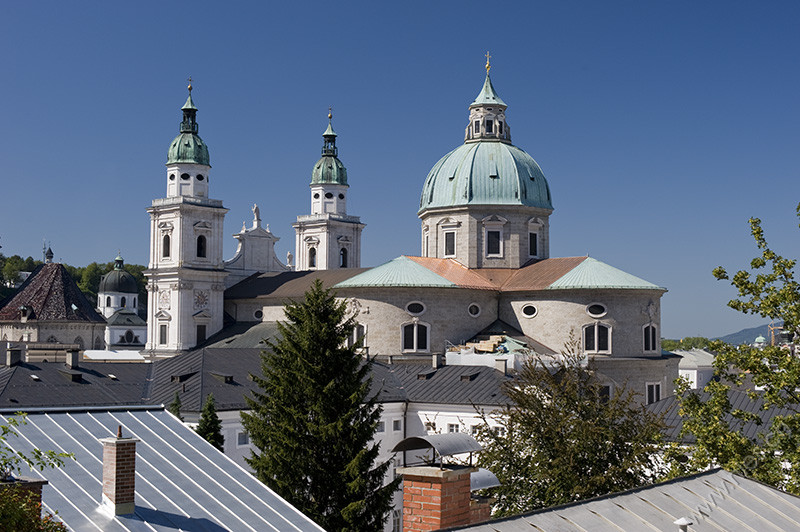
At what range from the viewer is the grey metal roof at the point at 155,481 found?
15.2 metres

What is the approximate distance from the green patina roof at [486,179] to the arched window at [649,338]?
37.4 ft

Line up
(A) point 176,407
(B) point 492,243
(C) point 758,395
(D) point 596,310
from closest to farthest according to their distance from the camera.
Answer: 1. (C) point 758,395
2. (A) point 176,407
3. (D) point 596,310
4. (B) point 492,243

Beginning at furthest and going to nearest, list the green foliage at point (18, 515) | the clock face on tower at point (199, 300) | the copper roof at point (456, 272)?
the clock face on tower at point (199, 300) < the copper roof at point (456, 272) < the green foliage at point (18, 515)

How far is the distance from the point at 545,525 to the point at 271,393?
537 inches

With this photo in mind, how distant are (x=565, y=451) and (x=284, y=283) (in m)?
54.1

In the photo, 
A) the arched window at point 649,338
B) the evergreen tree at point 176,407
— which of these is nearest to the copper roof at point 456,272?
the arched window at point 649,338

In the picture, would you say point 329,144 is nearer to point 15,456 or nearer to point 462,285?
point 462,285

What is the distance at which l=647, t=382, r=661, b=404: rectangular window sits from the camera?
177 ft

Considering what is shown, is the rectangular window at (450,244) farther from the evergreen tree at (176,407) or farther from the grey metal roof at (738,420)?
the evergreen tree at (176,407)

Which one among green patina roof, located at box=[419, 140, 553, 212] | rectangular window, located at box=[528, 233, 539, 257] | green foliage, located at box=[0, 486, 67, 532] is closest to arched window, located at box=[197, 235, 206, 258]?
green patina roof, located at box=[419, 140, 553, 212]

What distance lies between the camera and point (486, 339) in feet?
183

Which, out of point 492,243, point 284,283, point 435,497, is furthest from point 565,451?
point 284,283

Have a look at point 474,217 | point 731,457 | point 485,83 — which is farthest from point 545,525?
point 485,83

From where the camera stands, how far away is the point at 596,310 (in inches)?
2132
